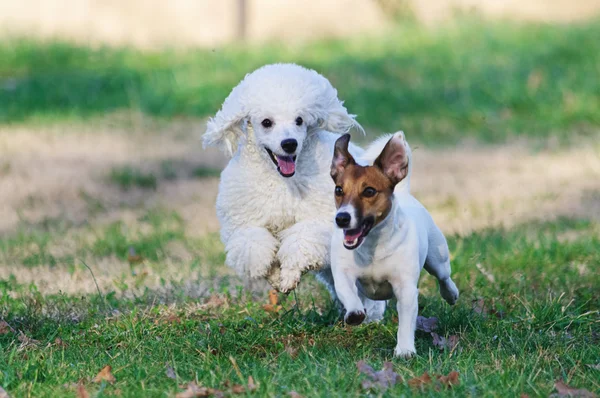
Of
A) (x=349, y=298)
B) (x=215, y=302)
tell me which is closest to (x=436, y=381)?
(x=349, y=298)

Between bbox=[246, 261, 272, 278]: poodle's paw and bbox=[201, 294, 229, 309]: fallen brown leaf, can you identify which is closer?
bbox=[246, 261, 272, 278]: poodle's paw

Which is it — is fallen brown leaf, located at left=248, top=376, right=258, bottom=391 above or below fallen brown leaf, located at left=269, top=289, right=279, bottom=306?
above

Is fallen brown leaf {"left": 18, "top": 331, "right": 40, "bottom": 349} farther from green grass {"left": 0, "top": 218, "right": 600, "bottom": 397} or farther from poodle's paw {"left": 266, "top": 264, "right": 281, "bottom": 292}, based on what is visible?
poodle's paw {"left": 266, "top": 264, "right": 281, "bottom": 292}

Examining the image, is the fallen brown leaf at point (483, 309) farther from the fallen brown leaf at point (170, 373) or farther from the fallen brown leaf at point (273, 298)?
the fallen brown leaf at point (170, 373)

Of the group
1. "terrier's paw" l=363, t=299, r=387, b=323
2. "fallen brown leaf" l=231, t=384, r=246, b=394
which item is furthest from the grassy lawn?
"terrier's paw" l=363, t=299, r=387, b=323

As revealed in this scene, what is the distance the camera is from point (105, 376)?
485cm

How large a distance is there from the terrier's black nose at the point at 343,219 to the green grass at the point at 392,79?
8.23m

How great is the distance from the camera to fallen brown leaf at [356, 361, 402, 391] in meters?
4.56

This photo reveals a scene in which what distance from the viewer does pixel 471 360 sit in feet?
16.5

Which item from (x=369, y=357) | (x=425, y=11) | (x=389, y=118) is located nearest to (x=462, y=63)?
(x=389, y=118)

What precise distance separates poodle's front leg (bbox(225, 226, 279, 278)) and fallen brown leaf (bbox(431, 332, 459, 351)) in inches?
38.3

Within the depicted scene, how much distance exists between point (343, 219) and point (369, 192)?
0.27 metres

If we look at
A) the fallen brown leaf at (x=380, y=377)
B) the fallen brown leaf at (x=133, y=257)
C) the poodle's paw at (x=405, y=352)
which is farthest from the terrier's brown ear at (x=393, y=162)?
the fallen brown leaf at (x=133, y=257)

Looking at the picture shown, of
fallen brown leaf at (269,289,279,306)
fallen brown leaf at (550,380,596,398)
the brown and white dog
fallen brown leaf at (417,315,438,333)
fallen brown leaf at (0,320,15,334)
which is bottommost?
fallen brown leaf at (269,289,279,306)
